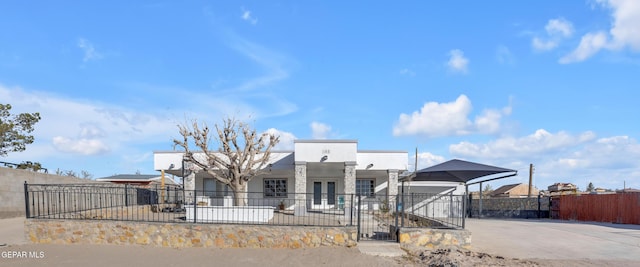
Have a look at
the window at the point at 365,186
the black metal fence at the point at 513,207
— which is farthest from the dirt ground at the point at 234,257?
the window at the point at 365,186

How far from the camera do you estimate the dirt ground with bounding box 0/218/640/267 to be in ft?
24.5

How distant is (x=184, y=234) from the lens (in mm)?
9055

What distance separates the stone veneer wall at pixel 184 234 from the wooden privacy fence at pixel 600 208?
13018 millimetres

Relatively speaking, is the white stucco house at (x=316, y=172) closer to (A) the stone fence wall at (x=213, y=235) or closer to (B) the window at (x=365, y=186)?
(B) the window at (x=365, y=186)

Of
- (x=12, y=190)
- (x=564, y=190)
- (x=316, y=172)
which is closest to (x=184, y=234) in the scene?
(x=12, y=190)

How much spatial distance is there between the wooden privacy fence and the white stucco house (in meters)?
7.71

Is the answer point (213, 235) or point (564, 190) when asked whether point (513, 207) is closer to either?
point (564, 190)

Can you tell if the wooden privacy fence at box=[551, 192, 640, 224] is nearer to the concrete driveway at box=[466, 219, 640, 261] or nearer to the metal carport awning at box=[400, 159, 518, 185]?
the concrete driveway at box=[466, 219, 640, 261]

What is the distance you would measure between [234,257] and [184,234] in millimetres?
1578

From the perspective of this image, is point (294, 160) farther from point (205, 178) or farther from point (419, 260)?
point (419, 260)

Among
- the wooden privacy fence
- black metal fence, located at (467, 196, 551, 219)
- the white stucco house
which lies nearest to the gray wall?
the white stucco house

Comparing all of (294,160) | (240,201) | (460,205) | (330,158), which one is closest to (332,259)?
(460,205)

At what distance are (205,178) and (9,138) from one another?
9819 millimetres

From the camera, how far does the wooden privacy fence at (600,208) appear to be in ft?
50.6
